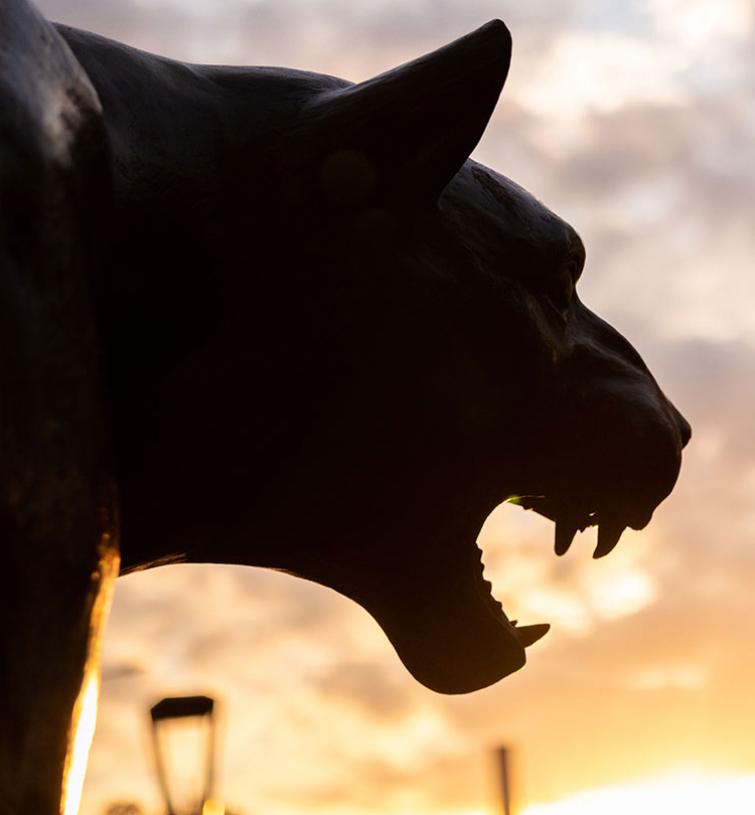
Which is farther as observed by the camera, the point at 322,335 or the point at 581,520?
the point at 581,520

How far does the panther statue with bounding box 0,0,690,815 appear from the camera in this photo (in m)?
2.22

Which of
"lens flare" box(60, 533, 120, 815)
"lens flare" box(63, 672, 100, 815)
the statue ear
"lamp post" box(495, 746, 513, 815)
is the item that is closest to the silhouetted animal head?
the statue ear

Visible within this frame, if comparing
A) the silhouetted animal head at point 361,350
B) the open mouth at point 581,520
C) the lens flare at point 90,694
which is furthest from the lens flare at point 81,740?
the open mouth at point 581,520

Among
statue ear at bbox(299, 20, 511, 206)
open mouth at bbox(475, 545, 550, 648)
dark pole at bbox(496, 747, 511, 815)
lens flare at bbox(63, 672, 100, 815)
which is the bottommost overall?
lens flare at bbox(63, 672, 100, 815)

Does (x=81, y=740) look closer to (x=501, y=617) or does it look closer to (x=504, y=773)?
(x=501, y=617)

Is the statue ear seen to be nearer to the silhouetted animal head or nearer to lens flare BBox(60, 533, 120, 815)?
the silhouetted animal head

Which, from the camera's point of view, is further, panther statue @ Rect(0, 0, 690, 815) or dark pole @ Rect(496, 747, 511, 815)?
dark pole @ Rect(496, 747, 511, 815)

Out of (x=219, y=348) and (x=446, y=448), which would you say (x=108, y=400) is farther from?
(x=446, y=448)

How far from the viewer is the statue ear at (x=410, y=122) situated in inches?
111

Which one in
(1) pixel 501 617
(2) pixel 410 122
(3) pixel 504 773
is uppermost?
(3) pixel 504 773

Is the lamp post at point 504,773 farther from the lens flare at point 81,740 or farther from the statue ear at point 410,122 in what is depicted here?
the lens flare at point 81,740

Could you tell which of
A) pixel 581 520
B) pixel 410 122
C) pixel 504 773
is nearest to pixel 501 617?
pixel 581 520

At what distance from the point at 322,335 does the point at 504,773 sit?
10.00m

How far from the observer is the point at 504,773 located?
40.8 feet
